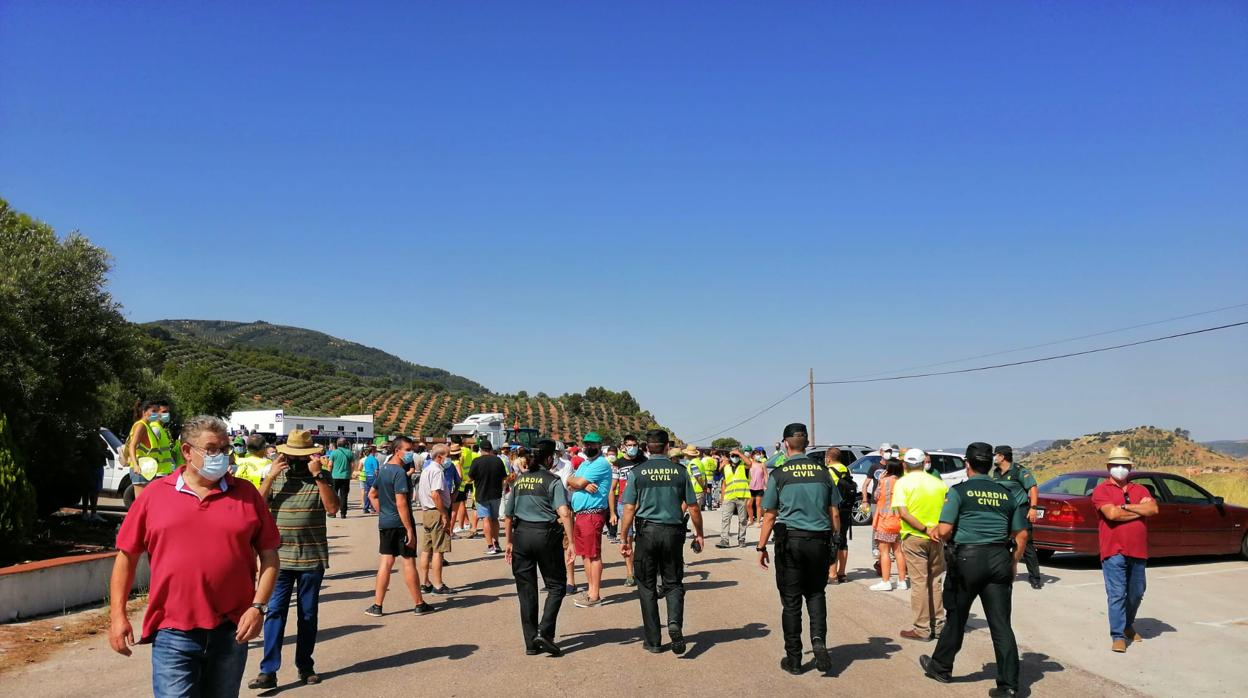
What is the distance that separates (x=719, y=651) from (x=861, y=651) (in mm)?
1342

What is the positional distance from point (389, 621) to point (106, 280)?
9590 millimetres

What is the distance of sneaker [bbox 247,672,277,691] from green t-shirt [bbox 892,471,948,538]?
19.2 ft

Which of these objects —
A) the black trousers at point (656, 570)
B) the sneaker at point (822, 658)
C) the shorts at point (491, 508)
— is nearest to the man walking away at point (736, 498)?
the shorts at point (491, 508)

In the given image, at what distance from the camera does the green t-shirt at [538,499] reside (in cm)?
776

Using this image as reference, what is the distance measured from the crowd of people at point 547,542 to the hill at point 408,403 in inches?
2538

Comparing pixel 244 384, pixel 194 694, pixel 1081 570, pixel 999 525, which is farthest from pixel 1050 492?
pixel 244 384

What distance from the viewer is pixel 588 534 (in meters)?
10.4

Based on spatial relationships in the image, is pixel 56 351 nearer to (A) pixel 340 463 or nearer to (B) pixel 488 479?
(B) pixel 488 479

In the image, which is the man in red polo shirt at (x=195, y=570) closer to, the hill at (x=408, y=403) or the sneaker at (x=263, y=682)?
the sneaker at (x=263, y=682)

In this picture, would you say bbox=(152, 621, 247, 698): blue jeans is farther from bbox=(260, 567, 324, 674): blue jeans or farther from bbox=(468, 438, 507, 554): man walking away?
bbox=(468, 438, 507, 554): man walking away

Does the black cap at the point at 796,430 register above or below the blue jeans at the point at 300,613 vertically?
above

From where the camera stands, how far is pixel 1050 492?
14500 millimetres

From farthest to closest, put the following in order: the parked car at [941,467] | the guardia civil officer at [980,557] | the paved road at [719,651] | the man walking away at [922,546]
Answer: the parked car at [941,467], the man walking away at [922,546], the paved road at [719,651], the guardia civil officer at [980,557]

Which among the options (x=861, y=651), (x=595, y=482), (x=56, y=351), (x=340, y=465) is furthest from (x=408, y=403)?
(x=861, y=651)
